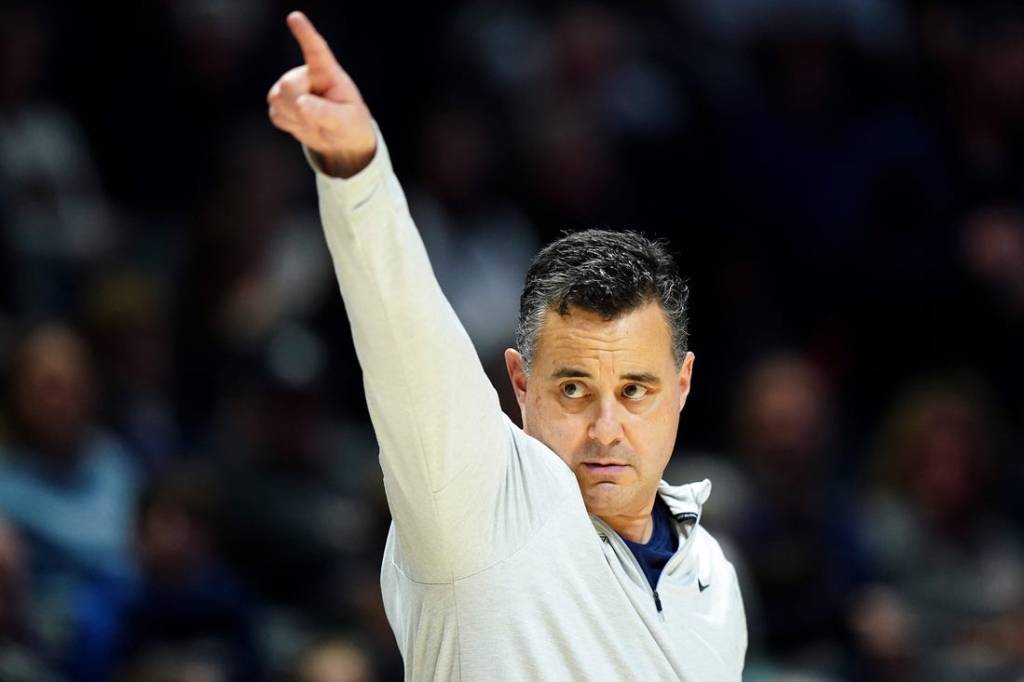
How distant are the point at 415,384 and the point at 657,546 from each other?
774 millimetres

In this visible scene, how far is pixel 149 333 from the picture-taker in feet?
20.7

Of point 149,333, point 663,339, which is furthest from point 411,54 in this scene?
point 663,339

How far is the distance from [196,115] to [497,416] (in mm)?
4821

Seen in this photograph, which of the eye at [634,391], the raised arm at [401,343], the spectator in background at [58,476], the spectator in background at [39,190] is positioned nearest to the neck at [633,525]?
the eye at [634,391]

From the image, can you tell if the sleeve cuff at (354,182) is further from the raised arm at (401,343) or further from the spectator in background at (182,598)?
the spectator in background at (182,598)

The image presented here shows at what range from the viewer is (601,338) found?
2.79 m

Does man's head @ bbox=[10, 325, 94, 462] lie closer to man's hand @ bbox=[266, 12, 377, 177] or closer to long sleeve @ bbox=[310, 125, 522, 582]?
long sleeve @ bbox=[310, 125, 522, 582]

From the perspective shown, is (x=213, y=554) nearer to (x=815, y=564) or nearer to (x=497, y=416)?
(x=815, y=564)

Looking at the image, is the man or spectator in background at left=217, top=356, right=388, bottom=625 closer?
the man

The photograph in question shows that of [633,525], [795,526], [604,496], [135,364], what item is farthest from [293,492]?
[604,496]

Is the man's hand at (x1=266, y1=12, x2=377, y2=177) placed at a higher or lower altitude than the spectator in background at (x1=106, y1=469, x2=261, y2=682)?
higher

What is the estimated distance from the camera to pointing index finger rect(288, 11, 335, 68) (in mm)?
2211

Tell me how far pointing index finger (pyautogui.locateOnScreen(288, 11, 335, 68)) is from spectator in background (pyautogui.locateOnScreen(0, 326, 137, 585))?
3.66m

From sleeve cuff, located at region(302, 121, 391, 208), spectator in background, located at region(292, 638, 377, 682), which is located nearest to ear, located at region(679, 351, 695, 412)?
sleeve cuff, located at region(302, 121, 391, 208)
